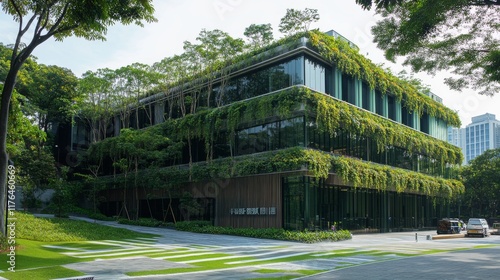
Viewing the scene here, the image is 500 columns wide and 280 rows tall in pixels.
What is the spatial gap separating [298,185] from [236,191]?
4656 mm

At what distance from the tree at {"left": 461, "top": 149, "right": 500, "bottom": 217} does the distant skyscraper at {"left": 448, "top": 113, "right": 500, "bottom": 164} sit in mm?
1528

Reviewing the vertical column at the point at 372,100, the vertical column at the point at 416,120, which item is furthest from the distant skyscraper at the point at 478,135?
the vertical column at the point at 372,100

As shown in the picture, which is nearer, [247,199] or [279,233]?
[279,233]

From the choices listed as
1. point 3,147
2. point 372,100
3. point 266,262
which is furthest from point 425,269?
point 372,100

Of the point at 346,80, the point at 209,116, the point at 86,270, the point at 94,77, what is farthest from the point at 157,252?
the point at 94,77

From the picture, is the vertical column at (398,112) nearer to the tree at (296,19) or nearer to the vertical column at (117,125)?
the tree at (296,19)

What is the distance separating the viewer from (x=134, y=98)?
4047cm

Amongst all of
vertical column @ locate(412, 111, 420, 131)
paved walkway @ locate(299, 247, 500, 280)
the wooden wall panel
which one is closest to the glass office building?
the wooden wall panel

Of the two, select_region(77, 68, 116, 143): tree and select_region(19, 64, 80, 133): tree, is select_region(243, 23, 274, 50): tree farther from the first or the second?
select_region(19, 64, 80, 133): tree

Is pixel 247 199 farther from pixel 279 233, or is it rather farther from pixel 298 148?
pixel 298 148

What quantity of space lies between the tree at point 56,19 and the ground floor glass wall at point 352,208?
14.2 m

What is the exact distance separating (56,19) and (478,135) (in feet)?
146

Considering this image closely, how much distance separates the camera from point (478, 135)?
48.8 meters

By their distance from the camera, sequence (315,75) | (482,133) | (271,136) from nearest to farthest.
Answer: (271,136), (315,75), (482,133)
